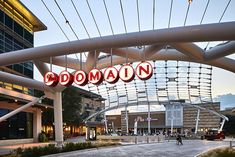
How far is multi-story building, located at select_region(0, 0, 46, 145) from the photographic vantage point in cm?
4481

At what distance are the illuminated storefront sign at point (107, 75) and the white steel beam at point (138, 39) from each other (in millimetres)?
1538

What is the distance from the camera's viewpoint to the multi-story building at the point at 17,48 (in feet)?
147

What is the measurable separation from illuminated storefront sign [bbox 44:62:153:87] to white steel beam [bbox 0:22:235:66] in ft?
5.05

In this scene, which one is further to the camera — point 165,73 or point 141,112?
point 141,112

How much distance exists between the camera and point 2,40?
4706 cm

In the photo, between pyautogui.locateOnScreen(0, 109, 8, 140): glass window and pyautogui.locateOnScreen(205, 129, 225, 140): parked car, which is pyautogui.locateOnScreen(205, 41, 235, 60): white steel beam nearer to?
pyautogui.locateOnScreen(0, 109, 8, 140): glass window

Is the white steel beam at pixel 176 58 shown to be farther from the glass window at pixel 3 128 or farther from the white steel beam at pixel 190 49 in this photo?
the glass window at pixel 3 128

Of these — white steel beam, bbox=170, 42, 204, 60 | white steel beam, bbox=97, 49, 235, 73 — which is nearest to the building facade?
white steel beam, bbox=97, 49, 235, 73

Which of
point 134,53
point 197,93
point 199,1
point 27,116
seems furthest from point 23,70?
point 197,93

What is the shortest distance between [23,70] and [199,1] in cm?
3905

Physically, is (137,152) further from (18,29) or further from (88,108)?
(88,108)

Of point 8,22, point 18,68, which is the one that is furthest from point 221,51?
point 18,68

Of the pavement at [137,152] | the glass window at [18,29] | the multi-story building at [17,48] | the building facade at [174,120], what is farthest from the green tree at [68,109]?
the building facade at [174,120]

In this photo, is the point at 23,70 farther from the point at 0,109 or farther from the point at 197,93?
the point at 197,93
